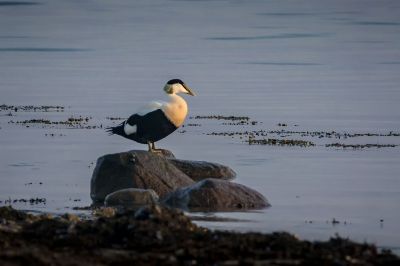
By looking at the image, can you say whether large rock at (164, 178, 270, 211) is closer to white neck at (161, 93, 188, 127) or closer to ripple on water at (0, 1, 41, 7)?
white neck at (161, 93, 188, 127)

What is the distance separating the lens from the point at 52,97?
29.5 m

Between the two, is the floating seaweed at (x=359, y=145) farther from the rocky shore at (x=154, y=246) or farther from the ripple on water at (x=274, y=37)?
the ripple on water at (x=274, y=37)

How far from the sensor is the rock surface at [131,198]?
15.0m

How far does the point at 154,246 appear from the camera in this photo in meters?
10.0

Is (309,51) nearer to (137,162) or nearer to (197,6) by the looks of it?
(137,162)

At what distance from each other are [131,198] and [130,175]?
802 millimetres

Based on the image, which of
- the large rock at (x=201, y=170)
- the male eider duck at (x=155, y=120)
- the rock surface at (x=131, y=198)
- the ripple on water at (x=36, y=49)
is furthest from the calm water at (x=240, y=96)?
the male eider duck at (x=155, y=120)

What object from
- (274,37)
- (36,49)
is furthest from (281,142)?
(274,37)

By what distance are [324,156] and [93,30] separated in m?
41.8

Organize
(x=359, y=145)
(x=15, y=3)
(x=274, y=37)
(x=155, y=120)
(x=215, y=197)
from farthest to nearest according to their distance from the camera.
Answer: (x=15, y=3) → (x=274, y=37) → (x=359, y=145) → (x=155, y=120) → (x=215, y=197)

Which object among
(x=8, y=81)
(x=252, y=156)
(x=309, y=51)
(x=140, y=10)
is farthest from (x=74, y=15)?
(x=252, y=156)

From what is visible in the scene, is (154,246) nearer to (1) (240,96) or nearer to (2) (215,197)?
(2) (215,197)

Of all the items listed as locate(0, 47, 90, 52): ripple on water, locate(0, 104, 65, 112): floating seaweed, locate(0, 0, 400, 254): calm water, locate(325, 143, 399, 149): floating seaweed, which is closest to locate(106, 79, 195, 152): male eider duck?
locate(0, 0, 400, 254): calm water

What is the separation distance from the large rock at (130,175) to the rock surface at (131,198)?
0.48 metres
